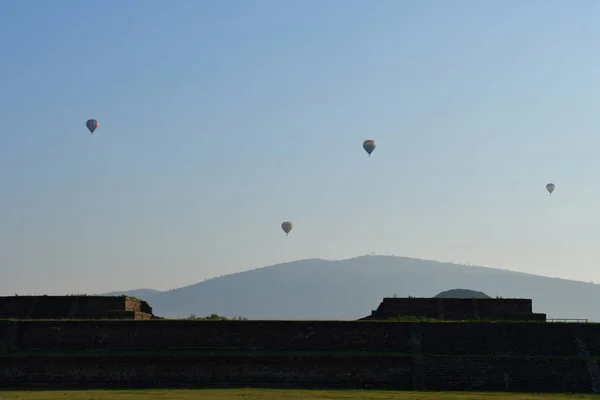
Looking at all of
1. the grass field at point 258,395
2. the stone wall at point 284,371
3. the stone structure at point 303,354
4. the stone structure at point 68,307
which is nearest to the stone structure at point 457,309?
the stone structure at point 303,354

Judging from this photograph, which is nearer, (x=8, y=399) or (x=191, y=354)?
(x=8, y=399)

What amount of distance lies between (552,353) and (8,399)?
18495mm

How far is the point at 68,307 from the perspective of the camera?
38062 millimetres

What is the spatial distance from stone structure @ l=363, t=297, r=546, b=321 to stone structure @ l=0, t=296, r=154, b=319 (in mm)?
10600

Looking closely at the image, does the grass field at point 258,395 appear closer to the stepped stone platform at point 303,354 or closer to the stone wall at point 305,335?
the stepped stone platform at point 303,354

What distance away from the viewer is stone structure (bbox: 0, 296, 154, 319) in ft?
123

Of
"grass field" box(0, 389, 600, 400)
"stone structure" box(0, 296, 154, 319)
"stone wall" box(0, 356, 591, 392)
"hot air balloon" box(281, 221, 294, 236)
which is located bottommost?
"grass field" box(0, 389, 600, 400)

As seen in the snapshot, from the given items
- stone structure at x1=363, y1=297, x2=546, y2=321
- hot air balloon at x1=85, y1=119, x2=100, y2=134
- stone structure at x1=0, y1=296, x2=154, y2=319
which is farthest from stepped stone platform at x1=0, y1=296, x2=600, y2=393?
hot air balloon at x1=85, y1=119, x2=100, y2=134

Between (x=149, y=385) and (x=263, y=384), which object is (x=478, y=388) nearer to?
(x=263, y=384)

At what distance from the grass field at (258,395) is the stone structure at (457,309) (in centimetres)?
1147

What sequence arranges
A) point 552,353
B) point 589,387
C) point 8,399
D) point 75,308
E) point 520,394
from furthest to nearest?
point 75,308 < point 552,353 < point 589,387 < point 520,394 < point 8,399

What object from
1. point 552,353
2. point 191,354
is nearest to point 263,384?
point 191,354

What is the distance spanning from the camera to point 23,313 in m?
38.1

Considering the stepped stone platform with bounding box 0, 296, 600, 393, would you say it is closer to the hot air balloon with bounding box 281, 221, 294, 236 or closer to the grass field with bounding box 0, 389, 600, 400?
the grass field with bounding box 0, 389, 600, 400
